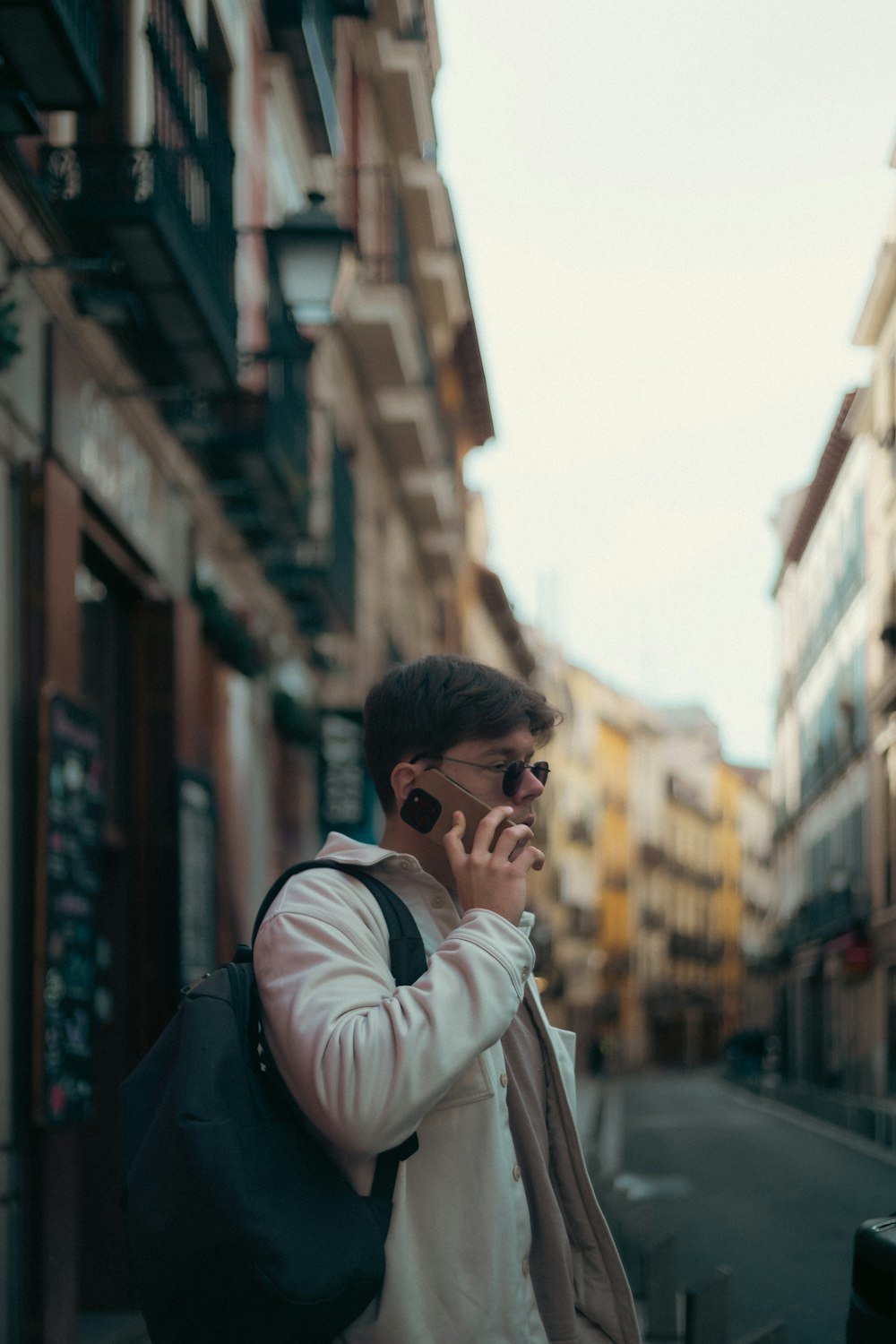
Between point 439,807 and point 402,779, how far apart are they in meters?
0.08

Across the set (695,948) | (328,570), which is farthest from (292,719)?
(695,948)

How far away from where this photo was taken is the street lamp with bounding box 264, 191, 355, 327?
10539mm

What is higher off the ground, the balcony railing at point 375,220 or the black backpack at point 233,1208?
the balcony railing at point 375,220

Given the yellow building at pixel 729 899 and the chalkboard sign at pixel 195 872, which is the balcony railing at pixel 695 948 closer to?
the yellow building at pixel 729 899

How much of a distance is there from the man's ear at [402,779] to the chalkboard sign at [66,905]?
15.3ft

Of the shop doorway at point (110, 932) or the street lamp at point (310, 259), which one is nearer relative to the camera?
the shop doorway at point (110, 932)

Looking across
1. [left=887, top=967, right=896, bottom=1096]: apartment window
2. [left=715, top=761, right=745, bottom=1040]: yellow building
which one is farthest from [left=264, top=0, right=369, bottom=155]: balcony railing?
[left=715, top=761, right=745, bottom=1040]: yellow building

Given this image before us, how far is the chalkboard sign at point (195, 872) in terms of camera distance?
9.77 m

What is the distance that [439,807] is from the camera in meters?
2.68

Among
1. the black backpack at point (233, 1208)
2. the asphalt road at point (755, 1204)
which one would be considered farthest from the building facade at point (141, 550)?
the black backpack at point (233, 1208)

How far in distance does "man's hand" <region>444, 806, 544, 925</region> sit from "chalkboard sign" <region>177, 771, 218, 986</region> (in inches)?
281

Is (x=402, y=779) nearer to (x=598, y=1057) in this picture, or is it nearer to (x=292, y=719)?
(x=292, y=719)

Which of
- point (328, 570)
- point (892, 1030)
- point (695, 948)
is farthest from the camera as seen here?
point (695, 948)

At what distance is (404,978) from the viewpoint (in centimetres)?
252
